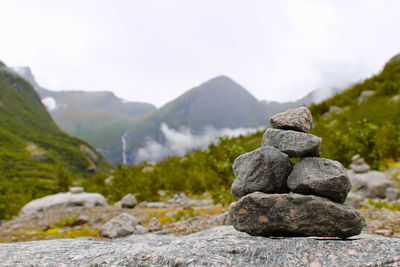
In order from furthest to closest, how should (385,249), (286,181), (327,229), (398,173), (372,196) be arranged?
(398,173) → (372,196) → (286,181) → (327,229) → (385,249)

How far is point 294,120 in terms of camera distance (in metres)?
4.97

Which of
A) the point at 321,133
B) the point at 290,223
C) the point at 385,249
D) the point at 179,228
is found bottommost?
the point at 179,228

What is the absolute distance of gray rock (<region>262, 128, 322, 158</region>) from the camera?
4.72 metres

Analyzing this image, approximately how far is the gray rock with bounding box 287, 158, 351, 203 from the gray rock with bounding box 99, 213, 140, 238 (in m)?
6.76

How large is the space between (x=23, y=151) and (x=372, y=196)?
148257 mm

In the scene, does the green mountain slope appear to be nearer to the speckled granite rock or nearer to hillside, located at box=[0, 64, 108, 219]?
the speckled granite rock

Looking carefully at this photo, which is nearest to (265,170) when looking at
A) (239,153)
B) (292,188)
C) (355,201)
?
(292,188)

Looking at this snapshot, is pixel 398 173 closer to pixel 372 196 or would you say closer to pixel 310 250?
pixel 372 196

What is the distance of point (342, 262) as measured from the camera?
364cm

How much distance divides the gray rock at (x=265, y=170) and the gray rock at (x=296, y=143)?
7.0 inches

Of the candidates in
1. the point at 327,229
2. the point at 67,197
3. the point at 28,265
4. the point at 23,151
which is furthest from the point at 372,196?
the point at 23,151

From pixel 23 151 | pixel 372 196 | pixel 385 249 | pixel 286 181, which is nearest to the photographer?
pixel 385 249

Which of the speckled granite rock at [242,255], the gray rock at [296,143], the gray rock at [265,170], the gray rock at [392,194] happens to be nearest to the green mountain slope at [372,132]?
the gray rock at [392,194]

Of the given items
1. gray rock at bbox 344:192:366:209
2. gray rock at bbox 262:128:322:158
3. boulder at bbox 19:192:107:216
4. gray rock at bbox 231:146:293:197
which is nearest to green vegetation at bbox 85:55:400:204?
boulder at bbox 19:192:107:216
